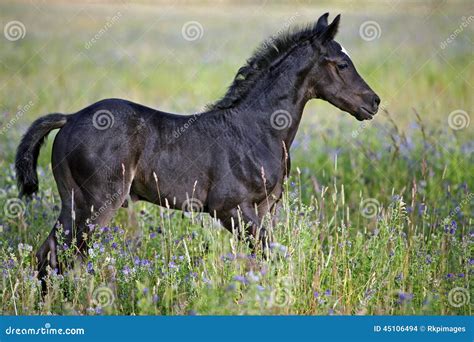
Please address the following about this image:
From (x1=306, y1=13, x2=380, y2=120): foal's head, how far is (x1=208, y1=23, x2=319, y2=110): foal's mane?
14cm

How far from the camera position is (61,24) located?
877 inches

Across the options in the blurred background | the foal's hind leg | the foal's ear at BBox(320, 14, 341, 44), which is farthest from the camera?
the blurred background

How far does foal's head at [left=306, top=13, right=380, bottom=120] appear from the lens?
6.62 m

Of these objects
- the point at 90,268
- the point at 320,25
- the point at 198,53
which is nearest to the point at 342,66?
the point at 320,25

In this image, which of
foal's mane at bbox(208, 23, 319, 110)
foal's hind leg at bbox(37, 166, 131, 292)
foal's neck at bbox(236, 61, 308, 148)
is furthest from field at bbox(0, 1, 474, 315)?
foal's mane at bbox(208, 23, 319, 110)

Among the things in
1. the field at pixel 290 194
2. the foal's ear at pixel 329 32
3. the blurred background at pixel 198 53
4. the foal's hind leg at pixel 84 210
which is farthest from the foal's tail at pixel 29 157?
the blurred background at pixel 198 53

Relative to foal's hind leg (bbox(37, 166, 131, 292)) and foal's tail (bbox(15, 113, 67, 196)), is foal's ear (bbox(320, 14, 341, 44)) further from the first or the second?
foal's tail (bbox(15, 113, 67, 196))

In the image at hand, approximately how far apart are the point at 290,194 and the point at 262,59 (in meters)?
1.25

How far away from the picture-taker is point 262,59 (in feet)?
22.3

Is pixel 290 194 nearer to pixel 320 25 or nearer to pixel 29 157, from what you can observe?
pixel 320 25

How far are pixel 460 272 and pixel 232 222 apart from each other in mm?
1904

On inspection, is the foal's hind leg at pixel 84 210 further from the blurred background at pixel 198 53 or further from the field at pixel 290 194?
the blurred background at pixel 198 53

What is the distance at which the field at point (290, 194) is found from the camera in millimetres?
5680

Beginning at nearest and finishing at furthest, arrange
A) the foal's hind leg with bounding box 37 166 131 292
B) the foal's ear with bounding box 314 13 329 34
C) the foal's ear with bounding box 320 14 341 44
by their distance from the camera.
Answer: the foal's hind leg with bounding box 37 166 131 292 → the foal's ear with bounding box 320 14 341 44 → the foal's ear with bounding box 314 13 329 34
